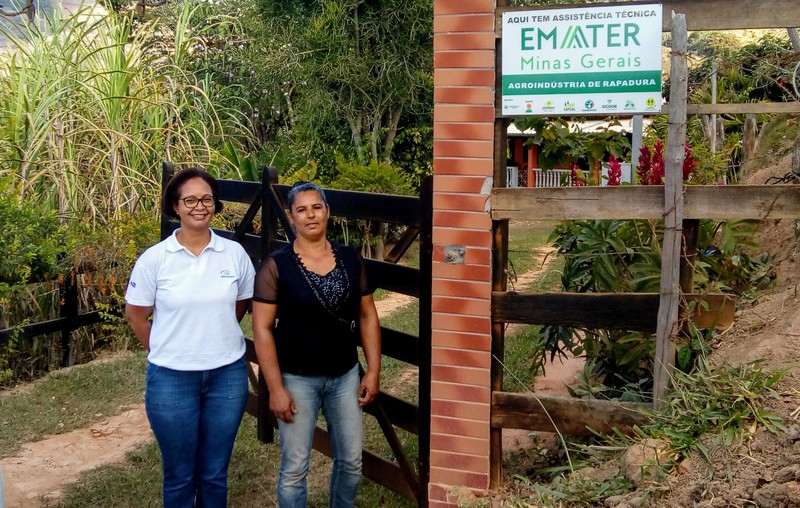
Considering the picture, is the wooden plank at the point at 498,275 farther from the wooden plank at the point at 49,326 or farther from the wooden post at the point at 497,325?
the wooden plank at the point at 49,326

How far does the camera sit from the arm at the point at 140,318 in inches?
146

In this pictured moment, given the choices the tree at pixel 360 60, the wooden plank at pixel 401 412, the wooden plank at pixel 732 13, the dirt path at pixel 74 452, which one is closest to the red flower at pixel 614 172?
the dirt path at pixel 74 452

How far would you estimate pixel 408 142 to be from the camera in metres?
16.5

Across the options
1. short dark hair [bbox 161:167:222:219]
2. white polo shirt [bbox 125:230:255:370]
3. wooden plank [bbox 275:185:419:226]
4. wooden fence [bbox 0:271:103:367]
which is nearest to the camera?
white polo shirt [bbox 125:230:255:370]

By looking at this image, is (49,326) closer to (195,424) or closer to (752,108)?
(195,424)

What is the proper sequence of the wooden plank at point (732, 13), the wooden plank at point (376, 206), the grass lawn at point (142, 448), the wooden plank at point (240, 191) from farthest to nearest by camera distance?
the wooden plank at point (240, 191) < the grass lawn at point (142, 448) < the wooden plank at point (376, 206) < the wooden plank at point (732, 13)

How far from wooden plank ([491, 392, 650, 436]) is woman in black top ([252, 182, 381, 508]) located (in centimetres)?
63

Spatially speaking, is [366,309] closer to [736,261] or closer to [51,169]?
[736,261]

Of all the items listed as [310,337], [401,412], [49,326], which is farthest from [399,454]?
[49,326]

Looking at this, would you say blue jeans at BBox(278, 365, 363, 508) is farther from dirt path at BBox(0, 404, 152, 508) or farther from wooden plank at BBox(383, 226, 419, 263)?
dirt path at BBox(0, 404, 152, 508)

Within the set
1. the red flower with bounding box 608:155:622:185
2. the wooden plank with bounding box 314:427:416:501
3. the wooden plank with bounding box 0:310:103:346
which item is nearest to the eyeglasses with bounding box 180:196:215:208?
the wooden plank with bounding box 314:427:416:501

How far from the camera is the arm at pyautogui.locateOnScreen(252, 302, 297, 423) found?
368 centimetres

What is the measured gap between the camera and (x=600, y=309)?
3.75m

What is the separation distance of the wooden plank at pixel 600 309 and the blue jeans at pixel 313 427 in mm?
796
